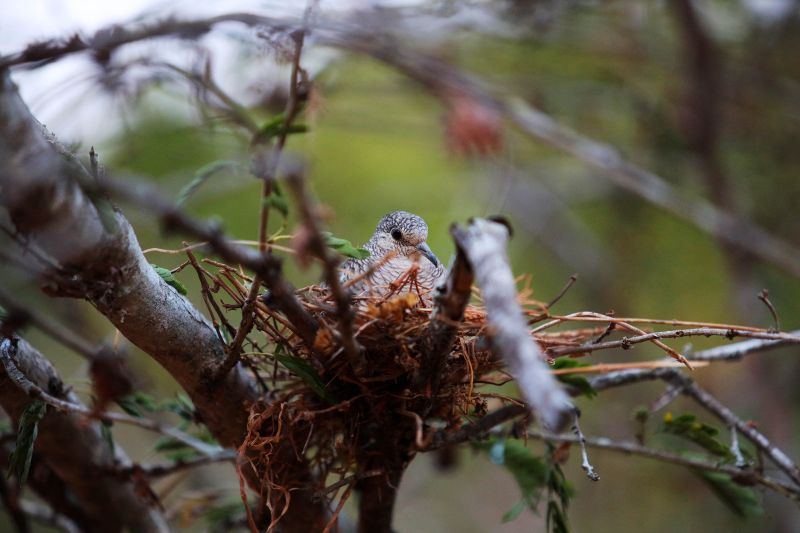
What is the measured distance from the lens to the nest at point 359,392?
154cm

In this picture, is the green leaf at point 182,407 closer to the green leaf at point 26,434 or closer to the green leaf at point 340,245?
the green leaf at point 26,434

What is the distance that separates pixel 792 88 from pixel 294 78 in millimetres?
3413

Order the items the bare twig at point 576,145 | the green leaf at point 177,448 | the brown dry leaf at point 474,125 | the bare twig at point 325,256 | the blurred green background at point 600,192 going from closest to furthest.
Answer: the bare twig at point 325,256, the green leaf at point 177,448, the bare twig at point 576,145, the brown dry leaf at point 474,125, the blurred green background at point 600,192

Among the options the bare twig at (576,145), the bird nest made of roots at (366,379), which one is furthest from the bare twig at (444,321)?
the bare twig at (576,145)

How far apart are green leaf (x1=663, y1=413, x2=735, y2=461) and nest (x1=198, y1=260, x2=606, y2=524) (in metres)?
0.36

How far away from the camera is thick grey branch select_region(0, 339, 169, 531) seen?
1.67 metres

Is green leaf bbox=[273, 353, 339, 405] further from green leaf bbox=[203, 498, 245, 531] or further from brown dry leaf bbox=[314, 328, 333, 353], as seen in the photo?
green leaf bbox=[203, 498, 245, 531]

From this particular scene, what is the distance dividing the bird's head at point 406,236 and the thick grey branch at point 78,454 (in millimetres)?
914

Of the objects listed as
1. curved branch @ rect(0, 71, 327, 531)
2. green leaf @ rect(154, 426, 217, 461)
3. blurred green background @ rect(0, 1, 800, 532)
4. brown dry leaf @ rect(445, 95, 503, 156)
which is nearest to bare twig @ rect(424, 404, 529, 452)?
curved branch @ rect(0, 71, 327, 531)

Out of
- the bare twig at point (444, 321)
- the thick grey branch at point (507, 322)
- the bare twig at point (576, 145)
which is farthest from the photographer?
the bare twig at point (576, 145)

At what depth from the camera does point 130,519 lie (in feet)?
6.89

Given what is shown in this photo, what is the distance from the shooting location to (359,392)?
1.62 meters

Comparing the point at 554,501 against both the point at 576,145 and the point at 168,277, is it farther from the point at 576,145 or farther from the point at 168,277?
the point at 576,145

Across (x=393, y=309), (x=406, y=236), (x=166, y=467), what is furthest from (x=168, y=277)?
(x=406, y=236)
